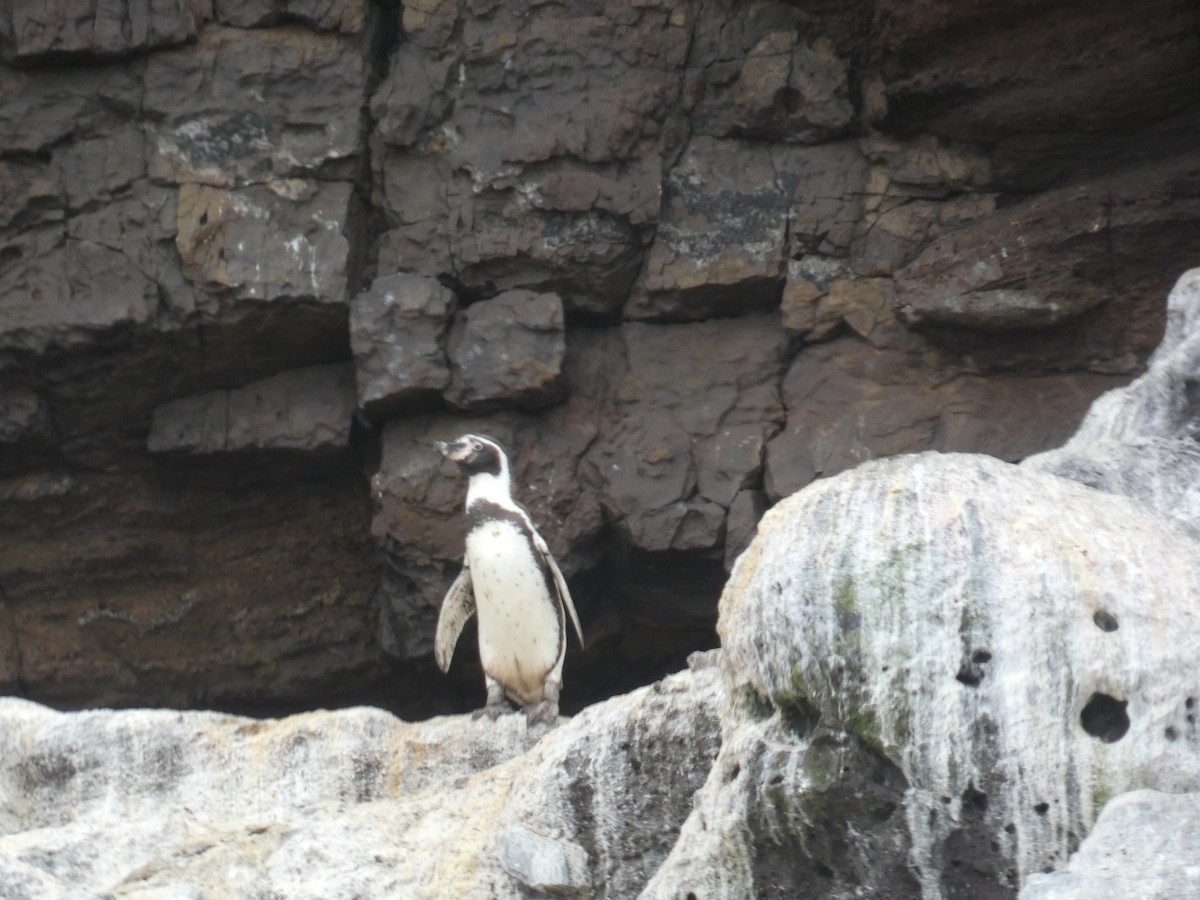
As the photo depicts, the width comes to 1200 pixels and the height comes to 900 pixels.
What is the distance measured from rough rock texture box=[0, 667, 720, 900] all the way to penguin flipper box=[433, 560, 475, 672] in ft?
4.80

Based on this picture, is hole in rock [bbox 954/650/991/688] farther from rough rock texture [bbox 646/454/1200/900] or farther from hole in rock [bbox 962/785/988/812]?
hole in rock [bbox 962/785/988/812]

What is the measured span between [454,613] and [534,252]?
5.53 feet

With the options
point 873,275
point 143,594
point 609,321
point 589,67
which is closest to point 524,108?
point 589,67

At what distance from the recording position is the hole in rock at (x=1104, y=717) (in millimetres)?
2904

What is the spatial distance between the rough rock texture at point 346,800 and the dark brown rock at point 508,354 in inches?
93.0

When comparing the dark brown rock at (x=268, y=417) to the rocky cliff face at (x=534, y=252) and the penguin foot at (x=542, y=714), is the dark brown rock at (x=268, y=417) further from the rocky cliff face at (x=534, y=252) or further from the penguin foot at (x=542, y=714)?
the penguin foot at (x=542, y=714)

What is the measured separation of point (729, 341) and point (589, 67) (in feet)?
4.48

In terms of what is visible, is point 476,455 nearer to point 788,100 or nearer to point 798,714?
point 788,100

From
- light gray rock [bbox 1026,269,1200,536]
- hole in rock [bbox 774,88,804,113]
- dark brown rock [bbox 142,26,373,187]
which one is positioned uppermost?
hole in rock [bbox 774,88,804,113]

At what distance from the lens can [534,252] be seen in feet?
24.4

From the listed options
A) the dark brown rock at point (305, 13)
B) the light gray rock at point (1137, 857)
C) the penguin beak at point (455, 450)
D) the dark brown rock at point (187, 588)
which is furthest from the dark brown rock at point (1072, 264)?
the light gray rock at point (1137, 857)

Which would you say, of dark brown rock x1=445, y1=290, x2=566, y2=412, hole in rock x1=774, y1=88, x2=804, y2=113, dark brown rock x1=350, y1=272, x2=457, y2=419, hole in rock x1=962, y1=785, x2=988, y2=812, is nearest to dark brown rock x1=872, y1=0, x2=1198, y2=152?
hole in rock x1=774, y1=88, x2=804, y2=113

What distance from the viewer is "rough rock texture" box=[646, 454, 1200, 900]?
9.46ft

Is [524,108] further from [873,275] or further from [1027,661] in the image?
[1027,661]
